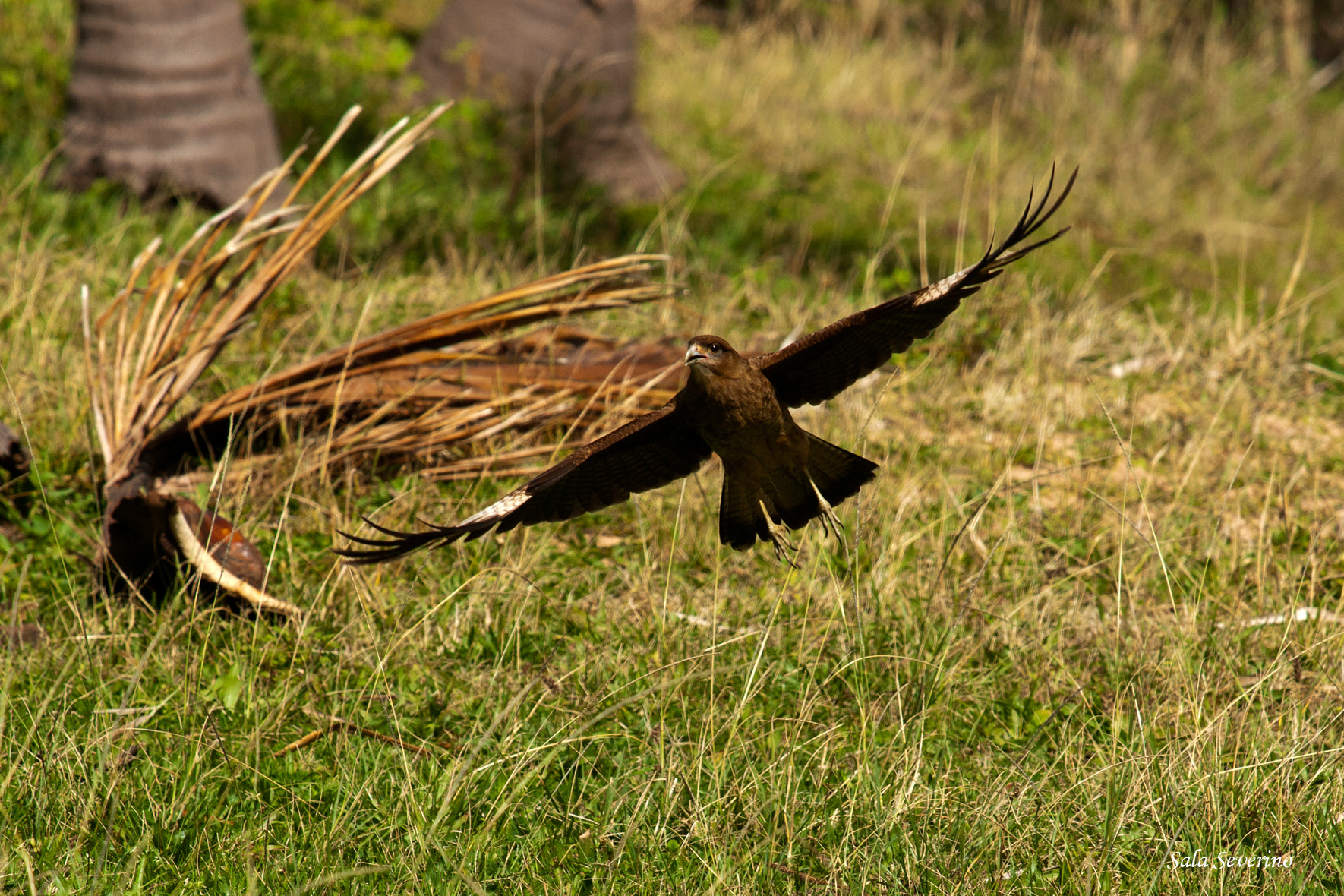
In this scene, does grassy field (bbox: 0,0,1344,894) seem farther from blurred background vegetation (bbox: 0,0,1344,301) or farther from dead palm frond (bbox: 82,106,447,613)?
dead palm frond (bbox: 82,106,447,613)

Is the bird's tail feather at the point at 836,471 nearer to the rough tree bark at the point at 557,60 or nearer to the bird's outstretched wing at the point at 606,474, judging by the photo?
the bird's outstretched wing at the point at 606,474

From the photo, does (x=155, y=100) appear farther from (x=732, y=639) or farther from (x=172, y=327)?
(x=732, y=639)

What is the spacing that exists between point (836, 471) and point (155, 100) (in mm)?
4683

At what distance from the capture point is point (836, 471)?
2635 millimetres

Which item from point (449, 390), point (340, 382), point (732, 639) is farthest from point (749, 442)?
point (449, 390)

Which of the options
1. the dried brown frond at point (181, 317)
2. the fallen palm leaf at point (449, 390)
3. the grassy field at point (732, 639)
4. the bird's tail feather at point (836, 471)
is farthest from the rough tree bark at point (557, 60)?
the bird's tail feather at point (836, 471)

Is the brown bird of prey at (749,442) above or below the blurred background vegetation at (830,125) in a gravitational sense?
above

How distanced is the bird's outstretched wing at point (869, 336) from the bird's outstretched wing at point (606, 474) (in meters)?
0.25

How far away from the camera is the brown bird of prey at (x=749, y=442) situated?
2.22 metres

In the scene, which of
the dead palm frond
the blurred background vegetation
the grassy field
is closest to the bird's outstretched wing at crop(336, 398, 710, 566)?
the grassy field

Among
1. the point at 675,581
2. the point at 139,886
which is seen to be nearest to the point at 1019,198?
→ the point at 675,581

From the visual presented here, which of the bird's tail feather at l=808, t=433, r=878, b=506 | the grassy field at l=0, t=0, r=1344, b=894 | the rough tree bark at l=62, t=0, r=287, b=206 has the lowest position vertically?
the grassy field at l=0, t=0, r=1344, b=894

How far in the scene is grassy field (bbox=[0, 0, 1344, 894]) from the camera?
2.35 meters

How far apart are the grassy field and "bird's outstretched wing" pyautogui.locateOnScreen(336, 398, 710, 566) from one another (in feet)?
1.25
